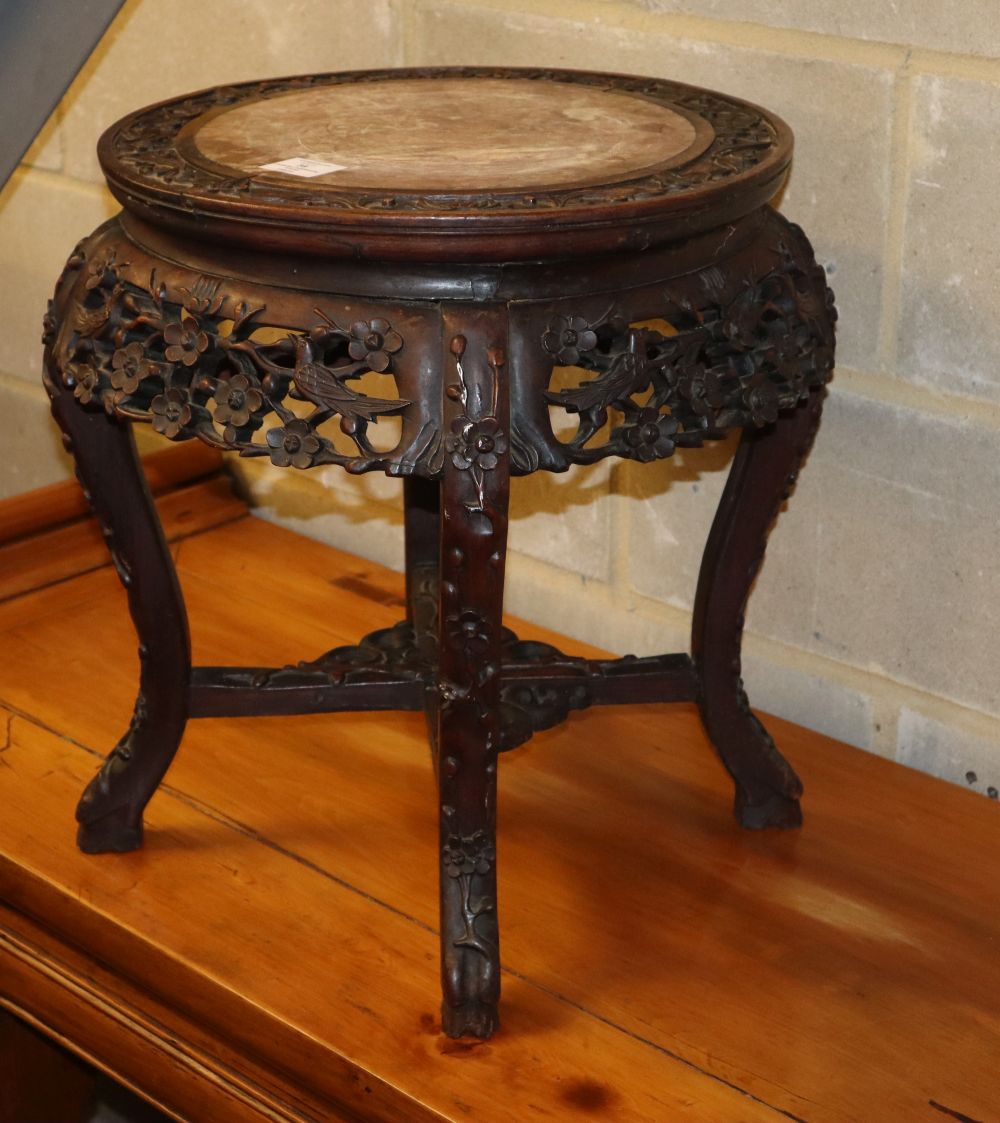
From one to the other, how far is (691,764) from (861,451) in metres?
0.33

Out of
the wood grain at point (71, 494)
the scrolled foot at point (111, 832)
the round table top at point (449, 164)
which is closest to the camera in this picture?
the round table top at point (449, 164)

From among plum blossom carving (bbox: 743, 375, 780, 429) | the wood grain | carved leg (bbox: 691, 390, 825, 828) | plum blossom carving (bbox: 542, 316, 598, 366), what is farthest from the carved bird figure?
the wood grain

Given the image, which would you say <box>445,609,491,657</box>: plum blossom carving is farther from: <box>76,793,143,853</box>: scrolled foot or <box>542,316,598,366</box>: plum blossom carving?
<box>76,793,143,853</box>: scrolled foot

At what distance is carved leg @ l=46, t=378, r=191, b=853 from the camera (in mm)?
1207

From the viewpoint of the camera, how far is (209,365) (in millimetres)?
1051

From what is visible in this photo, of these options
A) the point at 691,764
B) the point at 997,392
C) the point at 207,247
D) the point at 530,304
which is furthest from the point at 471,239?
the point at 691,764

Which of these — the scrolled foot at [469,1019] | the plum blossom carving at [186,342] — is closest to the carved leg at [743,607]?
the scrolled foot at [469,1019]

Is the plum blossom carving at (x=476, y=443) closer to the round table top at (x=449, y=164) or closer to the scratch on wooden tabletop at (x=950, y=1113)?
the round table top at (x=449, y=164)

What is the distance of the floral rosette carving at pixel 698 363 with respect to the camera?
1005 mm

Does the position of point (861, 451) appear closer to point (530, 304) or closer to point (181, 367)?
point (530, 304)

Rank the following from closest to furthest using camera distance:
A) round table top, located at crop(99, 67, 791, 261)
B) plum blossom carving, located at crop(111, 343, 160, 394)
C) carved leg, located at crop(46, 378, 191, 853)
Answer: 1. round table top, located at crop(99, 67, 791, 261)
2. plum blossom carving, located at crop(111, 343, 160, 394)
3. carved leg, located at crop(46, 378, 191, 853)

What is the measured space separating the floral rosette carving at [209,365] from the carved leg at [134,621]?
75 millimetres

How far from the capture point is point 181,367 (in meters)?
1.05

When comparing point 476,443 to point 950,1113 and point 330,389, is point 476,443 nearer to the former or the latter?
point 330,389
